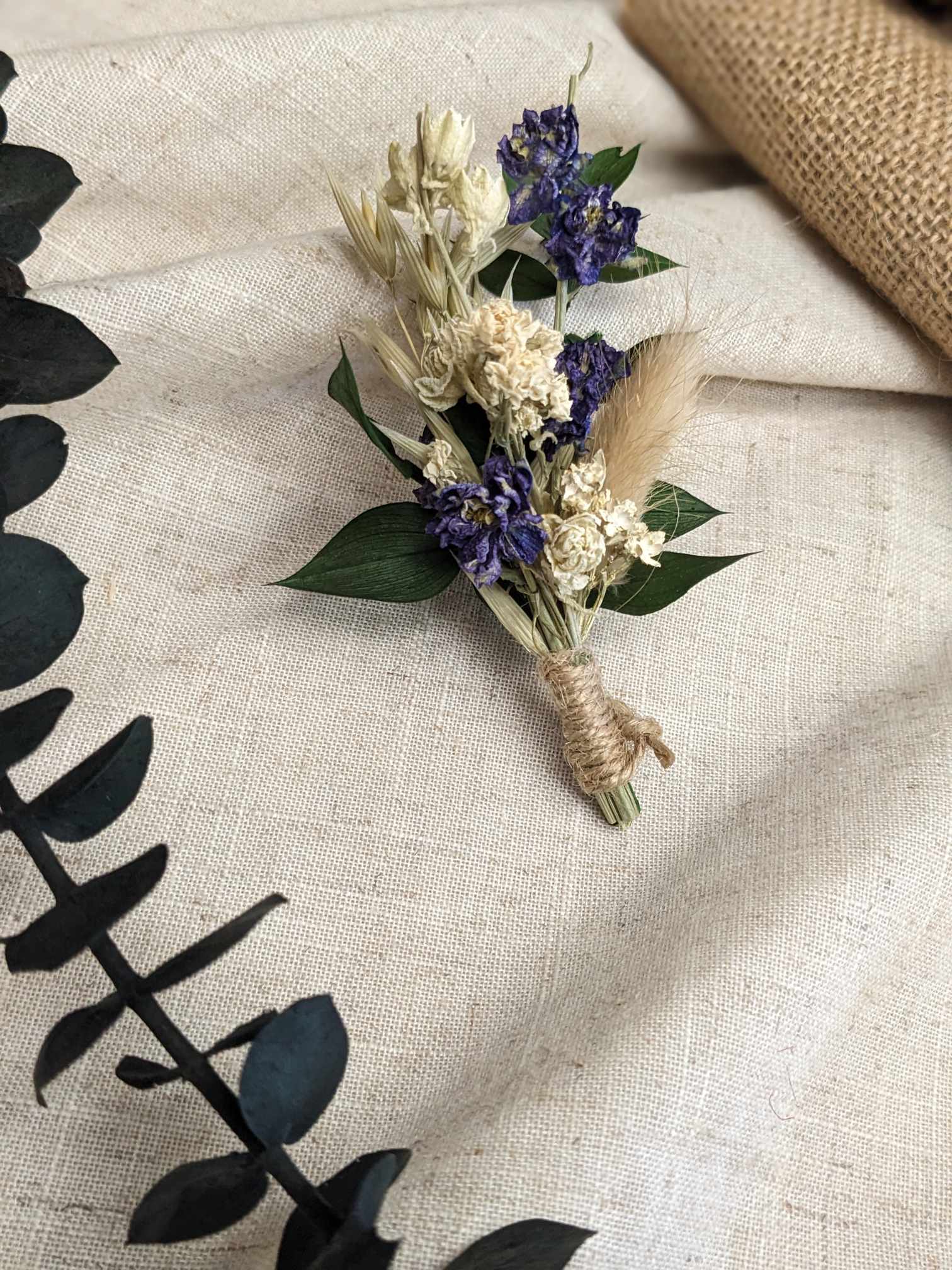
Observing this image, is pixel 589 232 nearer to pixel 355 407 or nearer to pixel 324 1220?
pixel 355 407

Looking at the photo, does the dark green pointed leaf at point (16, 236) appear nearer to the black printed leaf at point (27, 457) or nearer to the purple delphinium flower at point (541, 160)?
the black printed leaf at point (27, 457)

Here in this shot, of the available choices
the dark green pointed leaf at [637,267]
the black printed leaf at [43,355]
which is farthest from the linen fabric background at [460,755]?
the black printed leaf at [43,355]

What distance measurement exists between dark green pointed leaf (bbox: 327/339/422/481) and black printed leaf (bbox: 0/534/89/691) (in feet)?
0.80

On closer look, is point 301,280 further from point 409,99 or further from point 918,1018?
Answer: point 918,1018

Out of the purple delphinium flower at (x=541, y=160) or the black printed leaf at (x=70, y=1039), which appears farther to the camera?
the purple delphinium flower at (x=541, y=160)

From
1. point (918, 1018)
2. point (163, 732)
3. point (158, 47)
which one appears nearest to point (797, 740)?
point (918, 1018)

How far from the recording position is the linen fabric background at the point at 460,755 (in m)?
0.53

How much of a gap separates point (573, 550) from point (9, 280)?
0.95 ft

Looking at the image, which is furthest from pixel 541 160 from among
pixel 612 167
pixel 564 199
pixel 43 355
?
pixel 43 355

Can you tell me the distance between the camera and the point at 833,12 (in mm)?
830

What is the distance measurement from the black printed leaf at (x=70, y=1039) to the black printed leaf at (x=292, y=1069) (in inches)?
2.0

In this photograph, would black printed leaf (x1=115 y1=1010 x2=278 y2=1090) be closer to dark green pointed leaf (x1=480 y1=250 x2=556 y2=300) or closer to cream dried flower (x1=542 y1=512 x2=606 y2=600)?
cream dried flower (x1=542 y1=512 x2=606 y2=600)

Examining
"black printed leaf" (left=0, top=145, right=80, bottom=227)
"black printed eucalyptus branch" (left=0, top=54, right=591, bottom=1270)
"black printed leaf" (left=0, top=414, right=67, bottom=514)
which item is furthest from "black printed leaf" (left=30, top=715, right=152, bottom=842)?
"black printed leaf" (left=0, top=145, right=80, bottom=227)

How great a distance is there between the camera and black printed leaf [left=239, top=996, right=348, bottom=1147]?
1.17ft
